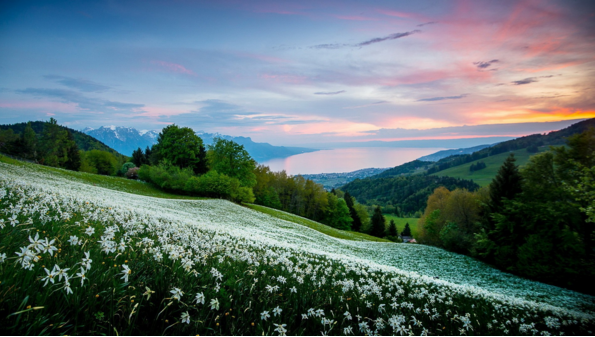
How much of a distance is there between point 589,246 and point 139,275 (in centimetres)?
3250

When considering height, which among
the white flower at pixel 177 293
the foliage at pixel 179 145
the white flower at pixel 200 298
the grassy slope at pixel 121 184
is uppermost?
the foliage at pixel 179 145

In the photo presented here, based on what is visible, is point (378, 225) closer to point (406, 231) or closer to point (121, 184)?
point (406, 231)

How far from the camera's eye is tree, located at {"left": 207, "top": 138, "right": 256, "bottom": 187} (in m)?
55.7

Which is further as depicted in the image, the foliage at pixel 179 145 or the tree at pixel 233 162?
the foliage at pixel 179 145

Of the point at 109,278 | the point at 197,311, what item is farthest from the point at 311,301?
the point at 109,278

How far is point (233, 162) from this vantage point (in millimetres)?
56250

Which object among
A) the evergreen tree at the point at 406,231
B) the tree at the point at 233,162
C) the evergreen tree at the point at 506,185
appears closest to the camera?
the evergreen tree at the point at 506,185

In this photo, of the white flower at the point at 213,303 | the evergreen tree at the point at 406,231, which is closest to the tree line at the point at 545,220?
the white flower at the point at 213,303

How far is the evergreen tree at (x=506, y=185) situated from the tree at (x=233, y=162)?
4563 centimetres

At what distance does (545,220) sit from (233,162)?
5265cm

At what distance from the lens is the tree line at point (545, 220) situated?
2000 cm

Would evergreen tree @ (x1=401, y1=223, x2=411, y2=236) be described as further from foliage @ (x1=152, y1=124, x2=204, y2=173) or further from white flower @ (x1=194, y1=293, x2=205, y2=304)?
white flower @ (x1=194, y1=293, x2=205, y2=304)

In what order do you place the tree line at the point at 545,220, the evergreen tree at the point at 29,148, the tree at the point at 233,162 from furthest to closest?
the evergreen tree at the point at 29,148 < the tree at the point at 233,162 < the tree line at the point at 545,220

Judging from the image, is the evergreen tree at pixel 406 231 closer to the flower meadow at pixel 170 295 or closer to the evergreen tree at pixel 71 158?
the flower meadow at pixel 170 295
